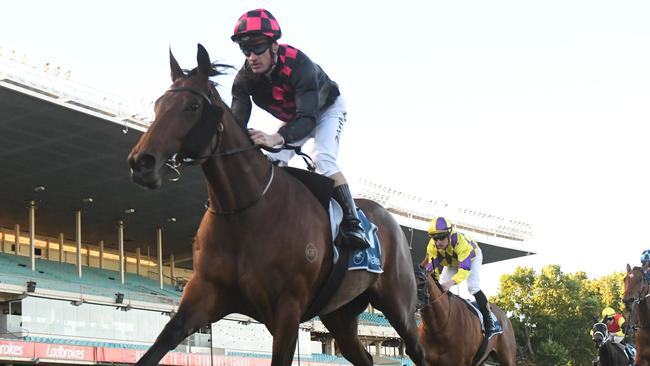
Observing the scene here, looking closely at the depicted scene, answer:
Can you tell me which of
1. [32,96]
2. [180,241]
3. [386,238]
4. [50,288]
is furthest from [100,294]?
[386,238]

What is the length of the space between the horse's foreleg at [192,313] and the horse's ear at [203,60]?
1331mm

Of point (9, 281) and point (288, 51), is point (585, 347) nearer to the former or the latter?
point (9, 281)

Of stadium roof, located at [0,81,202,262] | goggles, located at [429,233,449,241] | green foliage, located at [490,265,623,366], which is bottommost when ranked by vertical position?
goggles, located at [429,233,449,241]

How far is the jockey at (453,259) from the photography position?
13375 millimetres

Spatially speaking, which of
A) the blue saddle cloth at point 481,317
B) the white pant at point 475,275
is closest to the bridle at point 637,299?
the blue saddle cloth at point 481,317

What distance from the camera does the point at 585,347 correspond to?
70.2m

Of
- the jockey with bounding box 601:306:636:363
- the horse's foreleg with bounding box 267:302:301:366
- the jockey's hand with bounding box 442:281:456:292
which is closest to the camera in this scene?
the horse's foreleg with bounding box 267:302:301:366

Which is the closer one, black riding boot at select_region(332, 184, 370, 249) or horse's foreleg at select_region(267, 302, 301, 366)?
horse's foreleg at select_region(267, 302, 301, 366)

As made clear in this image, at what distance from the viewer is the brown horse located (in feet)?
51.1

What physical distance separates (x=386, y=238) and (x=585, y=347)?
66107 mm

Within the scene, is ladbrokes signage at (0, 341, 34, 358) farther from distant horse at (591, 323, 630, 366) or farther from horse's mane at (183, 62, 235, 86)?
horse's mane at (183, 62, 235, 86)

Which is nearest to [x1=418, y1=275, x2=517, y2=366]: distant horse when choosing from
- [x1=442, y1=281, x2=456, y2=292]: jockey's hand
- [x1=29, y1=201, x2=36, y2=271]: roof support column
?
[x1=442, y1=281, x2=456, y2=292]: jockey's hand

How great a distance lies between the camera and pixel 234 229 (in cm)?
610

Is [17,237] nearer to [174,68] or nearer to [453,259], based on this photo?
[453,259]
